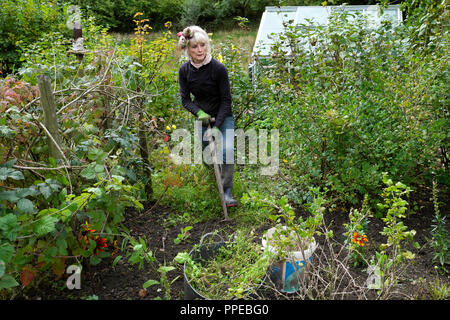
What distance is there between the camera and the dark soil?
249cm

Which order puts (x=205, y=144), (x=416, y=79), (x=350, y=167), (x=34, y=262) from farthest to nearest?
(x=205, y=144), (x=416, y=79), (x=350, y=167), (x=34, y=262)

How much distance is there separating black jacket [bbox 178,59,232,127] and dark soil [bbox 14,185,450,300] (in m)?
1.05

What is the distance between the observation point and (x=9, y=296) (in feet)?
7.80

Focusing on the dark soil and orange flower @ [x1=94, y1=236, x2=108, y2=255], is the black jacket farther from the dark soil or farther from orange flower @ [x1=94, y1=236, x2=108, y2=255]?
orange flower @ [x1=94, y1=236, x2=108, y2=255]

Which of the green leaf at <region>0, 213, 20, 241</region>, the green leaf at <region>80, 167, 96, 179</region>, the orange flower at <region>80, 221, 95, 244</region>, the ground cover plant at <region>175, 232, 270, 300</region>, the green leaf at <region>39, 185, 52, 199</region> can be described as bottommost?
the ground cover plant at <region>175, 232, 270, 300</region>

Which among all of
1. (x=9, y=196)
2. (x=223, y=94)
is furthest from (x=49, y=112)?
(x=223, y=94)

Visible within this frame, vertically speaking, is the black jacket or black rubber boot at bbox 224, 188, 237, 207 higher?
the black jacket

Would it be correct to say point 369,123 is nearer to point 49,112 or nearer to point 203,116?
point 203,116

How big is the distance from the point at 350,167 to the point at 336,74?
1.25m

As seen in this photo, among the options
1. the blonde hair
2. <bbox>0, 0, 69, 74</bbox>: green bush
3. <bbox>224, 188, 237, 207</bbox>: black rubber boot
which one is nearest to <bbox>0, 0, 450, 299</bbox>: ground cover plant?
<bbox>224, 188, 237, 207</bbox>: black rubber boot

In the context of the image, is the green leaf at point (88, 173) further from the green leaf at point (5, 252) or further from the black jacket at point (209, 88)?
the black jacket at point (209, 88)

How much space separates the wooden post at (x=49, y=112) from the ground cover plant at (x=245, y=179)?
3cm
